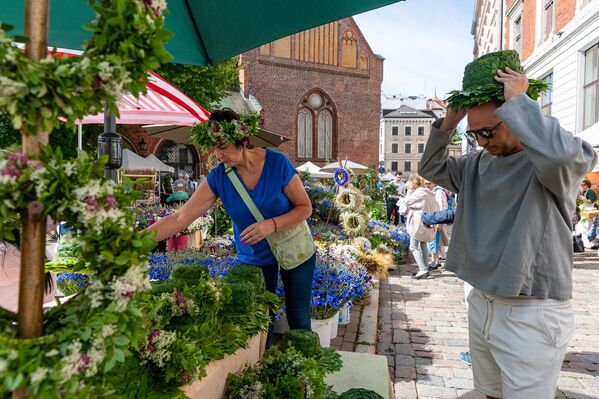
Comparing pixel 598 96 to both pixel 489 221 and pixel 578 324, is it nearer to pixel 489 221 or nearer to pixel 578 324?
pixel 578 324

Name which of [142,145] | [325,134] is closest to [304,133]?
[325,134]

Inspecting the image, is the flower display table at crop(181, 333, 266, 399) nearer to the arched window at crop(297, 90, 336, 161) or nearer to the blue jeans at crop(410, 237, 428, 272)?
the blue jeans at crop(410, 237, 428, 272)

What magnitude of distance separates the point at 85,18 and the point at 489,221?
2.66 metres

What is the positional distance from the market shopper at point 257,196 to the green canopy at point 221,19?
61 cm

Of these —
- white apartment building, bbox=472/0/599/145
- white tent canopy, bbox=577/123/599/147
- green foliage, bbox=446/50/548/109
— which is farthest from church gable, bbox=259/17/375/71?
green foliage, bbox=446/50/548/109

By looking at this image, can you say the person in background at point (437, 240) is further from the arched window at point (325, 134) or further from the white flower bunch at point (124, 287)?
the arched window at point (325, 134)

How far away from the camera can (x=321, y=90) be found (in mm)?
30734

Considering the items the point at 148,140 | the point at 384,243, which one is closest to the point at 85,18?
the point at 384,243

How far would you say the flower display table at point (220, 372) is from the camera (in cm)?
162

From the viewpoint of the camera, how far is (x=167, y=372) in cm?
143

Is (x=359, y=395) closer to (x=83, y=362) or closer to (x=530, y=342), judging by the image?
(x=530, y=342)

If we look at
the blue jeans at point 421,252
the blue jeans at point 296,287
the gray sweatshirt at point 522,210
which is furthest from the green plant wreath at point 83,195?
the blue jeans at point 421,252

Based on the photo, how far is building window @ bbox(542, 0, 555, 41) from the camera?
15320mm

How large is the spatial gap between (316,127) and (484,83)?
29266 mm
